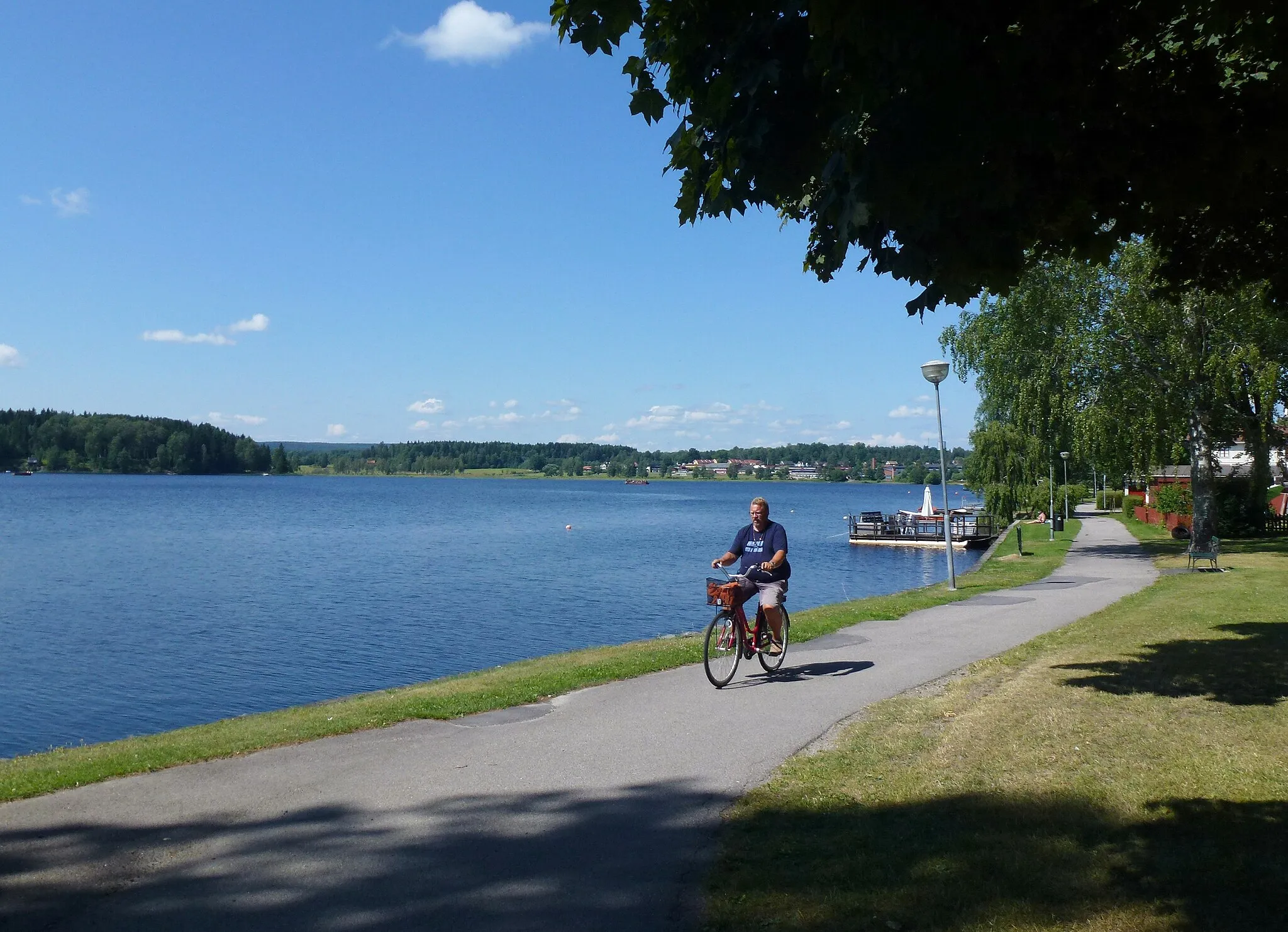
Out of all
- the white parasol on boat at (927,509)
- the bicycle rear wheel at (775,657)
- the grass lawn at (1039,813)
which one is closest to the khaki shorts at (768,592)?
the bicycle rear wheel at (775,657)

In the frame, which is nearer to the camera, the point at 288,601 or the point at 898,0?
the point at 898,0

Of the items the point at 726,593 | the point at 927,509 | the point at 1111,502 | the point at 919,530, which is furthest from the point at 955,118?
the point at 1111,502

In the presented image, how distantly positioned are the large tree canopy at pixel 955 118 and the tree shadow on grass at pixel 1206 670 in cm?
452

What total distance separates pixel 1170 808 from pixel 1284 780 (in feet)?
3.36

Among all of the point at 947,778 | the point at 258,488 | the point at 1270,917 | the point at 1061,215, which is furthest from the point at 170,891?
the point at 258,488

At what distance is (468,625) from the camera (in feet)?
80.4

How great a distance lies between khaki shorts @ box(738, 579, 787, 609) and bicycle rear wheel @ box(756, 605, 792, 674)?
146 millimetres

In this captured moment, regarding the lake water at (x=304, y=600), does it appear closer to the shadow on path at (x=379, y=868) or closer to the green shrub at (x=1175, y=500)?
the green shrub at (x=1175, y=500)

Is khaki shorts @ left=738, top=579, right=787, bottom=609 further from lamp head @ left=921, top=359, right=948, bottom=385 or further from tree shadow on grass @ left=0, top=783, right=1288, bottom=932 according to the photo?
lamp head @ left=921, top=359, right=948, bottom=385

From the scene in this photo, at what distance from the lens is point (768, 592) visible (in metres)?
10.3

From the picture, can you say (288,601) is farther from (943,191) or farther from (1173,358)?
(943,191)

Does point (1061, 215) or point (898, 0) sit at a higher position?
point (898, 0)

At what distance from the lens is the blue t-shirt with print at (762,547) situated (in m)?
10.3

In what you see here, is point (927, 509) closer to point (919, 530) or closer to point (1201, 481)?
point (919, 530)
